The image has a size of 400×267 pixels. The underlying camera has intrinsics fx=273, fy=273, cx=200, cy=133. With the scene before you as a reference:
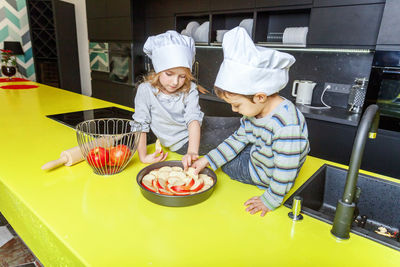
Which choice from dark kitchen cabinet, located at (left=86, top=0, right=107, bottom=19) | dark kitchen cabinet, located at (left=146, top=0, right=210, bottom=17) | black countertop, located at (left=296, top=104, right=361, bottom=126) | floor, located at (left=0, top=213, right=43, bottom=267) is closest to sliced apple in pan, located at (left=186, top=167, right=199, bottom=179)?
floor, located at (left=0, top=213, right=43, bottom=267)

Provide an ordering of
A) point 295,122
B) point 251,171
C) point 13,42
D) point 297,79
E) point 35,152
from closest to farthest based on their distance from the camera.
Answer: point 295,122 < point 251,171 < point 35,152 < point 297,79 < point 13,42

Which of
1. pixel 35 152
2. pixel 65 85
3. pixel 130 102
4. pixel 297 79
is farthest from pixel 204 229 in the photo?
pixel 65 85

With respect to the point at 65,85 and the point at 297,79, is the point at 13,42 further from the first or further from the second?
the point at 297,79

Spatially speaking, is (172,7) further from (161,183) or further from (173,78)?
(161,183)

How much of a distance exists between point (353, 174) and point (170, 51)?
2.44ft

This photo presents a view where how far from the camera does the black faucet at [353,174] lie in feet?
1.64

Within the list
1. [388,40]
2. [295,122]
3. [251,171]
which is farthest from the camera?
[388,40]

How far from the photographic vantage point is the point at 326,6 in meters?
1.97

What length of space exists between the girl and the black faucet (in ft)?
1.89

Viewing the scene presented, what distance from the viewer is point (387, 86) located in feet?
5.67

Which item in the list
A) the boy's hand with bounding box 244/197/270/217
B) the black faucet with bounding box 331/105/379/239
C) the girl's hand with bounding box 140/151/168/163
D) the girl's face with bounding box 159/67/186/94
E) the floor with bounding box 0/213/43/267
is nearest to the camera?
the black faucet with bounding box 331/105/379/239

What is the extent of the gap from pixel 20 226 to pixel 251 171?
2.14 feet

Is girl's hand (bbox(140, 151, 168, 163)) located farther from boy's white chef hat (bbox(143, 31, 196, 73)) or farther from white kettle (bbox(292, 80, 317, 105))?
white kettle (bbox(292, 80, 317, 105))

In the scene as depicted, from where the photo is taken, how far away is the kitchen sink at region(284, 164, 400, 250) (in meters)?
0.85
